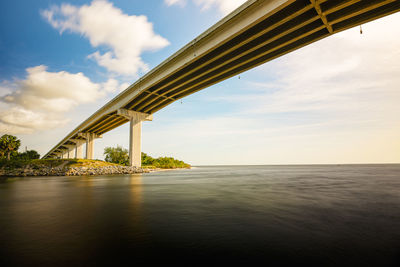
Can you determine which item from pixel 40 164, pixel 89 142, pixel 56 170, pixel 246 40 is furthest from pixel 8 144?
pixel 246 40

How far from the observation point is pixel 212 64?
85.3ft

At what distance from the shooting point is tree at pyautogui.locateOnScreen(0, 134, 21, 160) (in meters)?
59.5

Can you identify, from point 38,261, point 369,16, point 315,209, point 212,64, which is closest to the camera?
point 38,261

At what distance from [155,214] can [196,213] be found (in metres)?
1.18

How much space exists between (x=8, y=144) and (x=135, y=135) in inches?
1955

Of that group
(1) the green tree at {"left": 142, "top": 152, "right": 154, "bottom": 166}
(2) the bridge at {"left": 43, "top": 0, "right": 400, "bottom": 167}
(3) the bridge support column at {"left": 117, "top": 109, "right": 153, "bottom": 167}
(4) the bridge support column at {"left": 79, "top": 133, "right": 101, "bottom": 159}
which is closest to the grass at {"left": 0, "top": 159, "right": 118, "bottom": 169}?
(3) the bridge support column at {"left": 117, "top": 109, "right": 153, "bottom": 167}

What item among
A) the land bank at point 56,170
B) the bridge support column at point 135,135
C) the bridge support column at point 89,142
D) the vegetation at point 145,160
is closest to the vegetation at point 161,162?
the vegetation at point 145,160

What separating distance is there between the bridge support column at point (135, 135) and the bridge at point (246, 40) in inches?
7.7

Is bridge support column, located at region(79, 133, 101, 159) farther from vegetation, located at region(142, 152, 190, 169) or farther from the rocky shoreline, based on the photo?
the rocky shoreline

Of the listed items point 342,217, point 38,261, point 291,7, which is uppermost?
point 291,7

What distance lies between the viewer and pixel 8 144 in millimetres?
60250

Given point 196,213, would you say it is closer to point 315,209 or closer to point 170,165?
point 315,209

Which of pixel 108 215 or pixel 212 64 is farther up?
pixel 212 64

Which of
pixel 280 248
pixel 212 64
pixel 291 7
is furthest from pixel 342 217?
pixel 212 64
